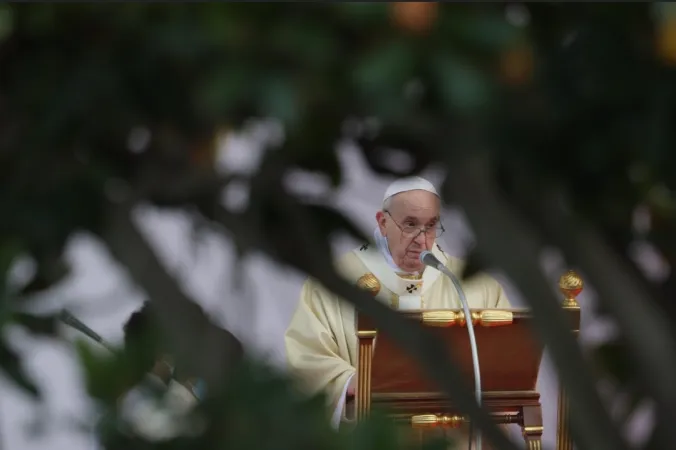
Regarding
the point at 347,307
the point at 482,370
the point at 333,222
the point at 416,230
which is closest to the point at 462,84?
the point at 333,222

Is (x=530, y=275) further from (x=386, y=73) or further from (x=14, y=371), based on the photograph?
(x=14, y=371)

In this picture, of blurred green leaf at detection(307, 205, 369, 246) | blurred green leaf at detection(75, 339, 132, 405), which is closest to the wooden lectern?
blurred green leaf at detection(307, 205, 369, 246)

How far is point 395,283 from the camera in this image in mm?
4219

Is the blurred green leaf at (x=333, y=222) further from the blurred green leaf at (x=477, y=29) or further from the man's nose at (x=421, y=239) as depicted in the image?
the man's nose at (x=421, y=239)

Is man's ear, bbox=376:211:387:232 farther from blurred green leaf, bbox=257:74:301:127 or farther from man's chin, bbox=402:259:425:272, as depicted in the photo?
blurred green leaf, bbox=257:74:301:127

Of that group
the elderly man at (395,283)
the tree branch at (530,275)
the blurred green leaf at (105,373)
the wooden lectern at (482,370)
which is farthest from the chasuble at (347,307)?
the blurred green leaf at (105,373)

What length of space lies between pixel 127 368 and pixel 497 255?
0.20 m

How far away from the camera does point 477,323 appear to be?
3.00 metres

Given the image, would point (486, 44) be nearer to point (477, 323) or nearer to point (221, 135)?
point (221, 135)

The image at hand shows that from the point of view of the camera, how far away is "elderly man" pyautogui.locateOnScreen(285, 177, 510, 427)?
149 inches

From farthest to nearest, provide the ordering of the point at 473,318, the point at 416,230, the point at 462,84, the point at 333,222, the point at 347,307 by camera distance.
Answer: the point at 416,230, the point at 347,307, the point at 473,318, the point at 333,222, the point at 462,84

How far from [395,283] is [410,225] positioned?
→ 27cm

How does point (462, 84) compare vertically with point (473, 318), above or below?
below

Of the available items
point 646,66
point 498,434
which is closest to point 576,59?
point 646,66
